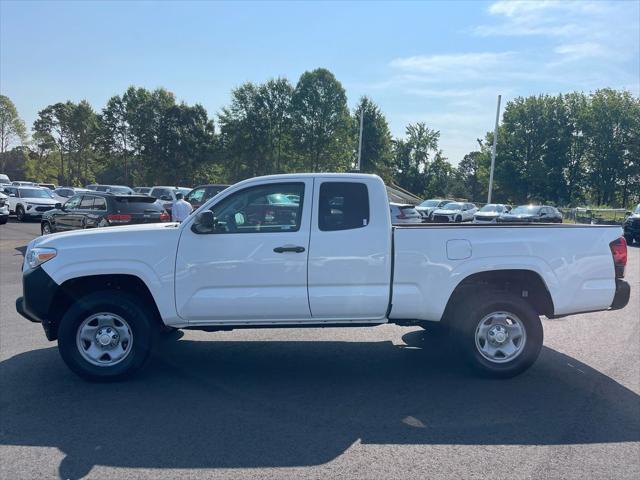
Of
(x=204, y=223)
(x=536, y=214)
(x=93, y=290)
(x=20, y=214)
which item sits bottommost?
(x=20, y=214)

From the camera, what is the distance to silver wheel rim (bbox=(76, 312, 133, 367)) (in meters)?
5.28

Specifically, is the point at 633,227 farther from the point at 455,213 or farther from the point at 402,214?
the point at 402,214

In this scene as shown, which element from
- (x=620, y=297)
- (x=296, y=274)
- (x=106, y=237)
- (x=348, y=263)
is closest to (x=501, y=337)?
(x=620, y=297)

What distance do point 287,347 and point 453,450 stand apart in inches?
121

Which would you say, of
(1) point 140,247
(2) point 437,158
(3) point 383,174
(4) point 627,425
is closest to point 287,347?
(1) point 140,247

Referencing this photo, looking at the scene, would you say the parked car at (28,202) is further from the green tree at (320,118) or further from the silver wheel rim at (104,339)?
the green tree at (320,118)

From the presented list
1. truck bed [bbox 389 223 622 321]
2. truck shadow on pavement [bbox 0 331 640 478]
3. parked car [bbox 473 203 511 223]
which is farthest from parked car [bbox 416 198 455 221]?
truck shadow on pavement [bbox 0 331 640 478]

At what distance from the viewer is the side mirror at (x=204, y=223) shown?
5.15m

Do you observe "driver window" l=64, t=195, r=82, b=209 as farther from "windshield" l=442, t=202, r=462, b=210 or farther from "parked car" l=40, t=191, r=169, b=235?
"windshield" l=442, t=202, r=462, b=210

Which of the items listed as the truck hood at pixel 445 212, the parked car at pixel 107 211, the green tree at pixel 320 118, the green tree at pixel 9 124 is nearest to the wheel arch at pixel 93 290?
the parked car at pixel 107 211

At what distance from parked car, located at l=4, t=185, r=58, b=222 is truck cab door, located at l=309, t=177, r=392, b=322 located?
24.6 metres

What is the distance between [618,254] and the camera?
576 centimetres

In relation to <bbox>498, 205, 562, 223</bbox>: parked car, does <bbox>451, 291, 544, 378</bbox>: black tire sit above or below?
below

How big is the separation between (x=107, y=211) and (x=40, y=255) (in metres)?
8.99
